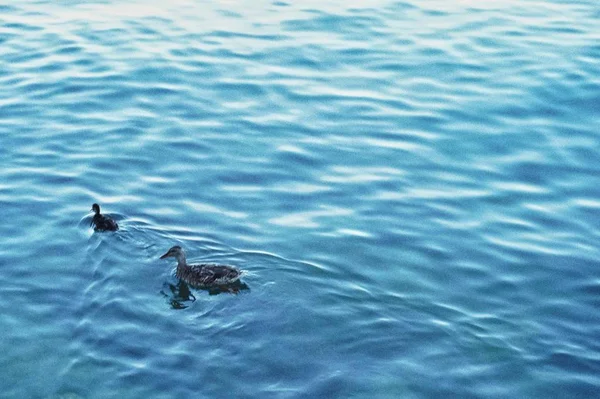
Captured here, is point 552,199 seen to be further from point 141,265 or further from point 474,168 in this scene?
point 141,265

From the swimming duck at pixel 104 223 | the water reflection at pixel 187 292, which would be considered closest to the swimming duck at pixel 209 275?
the water reflection at pixel 187 292

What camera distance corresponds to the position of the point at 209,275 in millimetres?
16203

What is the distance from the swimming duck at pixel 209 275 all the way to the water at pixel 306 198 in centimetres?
27

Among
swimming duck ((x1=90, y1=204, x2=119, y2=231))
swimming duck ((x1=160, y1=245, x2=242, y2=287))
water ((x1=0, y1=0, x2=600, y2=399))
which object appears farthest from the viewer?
swimming duck ((x1=90, y1=204, x2=119, y2=231))

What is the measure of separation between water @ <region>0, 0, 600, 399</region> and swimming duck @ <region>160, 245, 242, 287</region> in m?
0.27

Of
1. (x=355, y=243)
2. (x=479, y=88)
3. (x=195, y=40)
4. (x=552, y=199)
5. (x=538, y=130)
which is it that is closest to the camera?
(x=355, y=243)

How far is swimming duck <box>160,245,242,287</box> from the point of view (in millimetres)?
16125

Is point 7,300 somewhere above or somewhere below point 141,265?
below

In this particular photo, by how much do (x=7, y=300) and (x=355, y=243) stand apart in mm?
5814

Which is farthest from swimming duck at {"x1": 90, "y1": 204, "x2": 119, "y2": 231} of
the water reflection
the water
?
the water reflection

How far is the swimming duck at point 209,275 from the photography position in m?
16.1

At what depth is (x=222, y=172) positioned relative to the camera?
20703 millimetres

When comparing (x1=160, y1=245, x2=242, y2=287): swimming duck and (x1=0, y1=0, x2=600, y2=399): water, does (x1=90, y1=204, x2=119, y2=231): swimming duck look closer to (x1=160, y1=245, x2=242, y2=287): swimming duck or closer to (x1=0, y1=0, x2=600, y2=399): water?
(x1=0, y1=0, x2=600, y2=399): water

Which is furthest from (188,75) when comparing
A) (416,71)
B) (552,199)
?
(552,199)
